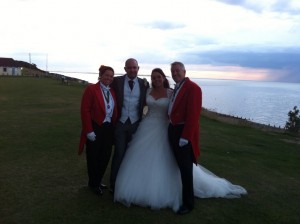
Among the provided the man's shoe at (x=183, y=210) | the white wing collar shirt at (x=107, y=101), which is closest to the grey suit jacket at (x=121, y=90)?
the white wing collar shirt at (x=107, y=101)

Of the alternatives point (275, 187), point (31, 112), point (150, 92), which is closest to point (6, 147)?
point (150, 92)

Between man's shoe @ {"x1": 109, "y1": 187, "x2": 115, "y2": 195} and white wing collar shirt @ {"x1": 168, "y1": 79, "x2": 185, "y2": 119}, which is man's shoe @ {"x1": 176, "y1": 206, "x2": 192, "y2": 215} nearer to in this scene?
man's shoe @ {"x1": 109, "y1": 187, "x2": 115, "y2": 195}

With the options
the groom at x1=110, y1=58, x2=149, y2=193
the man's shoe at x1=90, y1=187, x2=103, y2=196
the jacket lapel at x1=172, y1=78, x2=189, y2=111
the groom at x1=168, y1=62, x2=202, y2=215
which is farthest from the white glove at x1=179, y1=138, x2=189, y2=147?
the man's shoe at x1=90, y1=187, x2=103, y2=196

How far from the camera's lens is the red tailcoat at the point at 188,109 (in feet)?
18.4

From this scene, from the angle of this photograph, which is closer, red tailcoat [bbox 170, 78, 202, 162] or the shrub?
red tailcoat [bbox 170, 78, 202, 162]

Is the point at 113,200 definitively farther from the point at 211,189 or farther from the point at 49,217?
the point at 211,189

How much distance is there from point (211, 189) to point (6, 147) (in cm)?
549

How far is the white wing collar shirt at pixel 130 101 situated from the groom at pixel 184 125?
627 mm

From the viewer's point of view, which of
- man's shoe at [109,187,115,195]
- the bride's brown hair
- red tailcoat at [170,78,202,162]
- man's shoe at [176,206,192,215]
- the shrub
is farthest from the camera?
the shrub

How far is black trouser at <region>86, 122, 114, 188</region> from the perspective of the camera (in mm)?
6352

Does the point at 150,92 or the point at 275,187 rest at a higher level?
the point at 150,92

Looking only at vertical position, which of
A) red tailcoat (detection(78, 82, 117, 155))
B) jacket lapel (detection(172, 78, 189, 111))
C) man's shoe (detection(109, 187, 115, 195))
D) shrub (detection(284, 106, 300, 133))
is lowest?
shrub (detection(284, 106, 300, 133))

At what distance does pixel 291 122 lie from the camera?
27.2 metres

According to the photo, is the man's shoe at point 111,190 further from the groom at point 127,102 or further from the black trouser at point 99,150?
the groom at point 127,102
